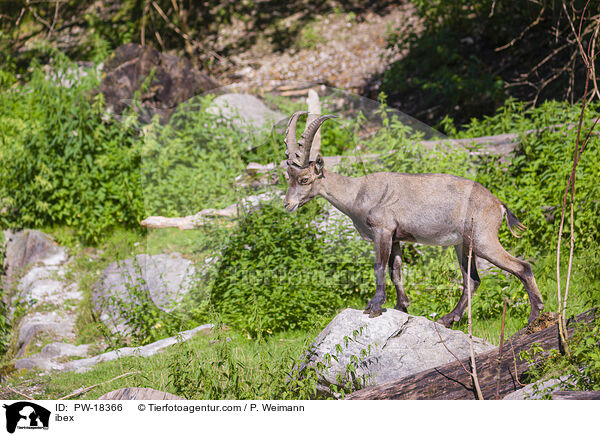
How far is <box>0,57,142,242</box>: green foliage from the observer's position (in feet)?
34.9

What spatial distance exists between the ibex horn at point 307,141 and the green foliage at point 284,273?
2058mm

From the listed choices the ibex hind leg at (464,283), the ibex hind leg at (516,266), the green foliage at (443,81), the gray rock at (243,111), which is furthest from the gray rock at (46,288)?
the green foliage at (443,81)

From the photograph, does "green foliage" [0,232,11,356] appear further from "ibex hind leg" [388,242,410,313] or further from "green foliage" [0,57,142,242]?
"ibex hind leg" [388,242,410,313]

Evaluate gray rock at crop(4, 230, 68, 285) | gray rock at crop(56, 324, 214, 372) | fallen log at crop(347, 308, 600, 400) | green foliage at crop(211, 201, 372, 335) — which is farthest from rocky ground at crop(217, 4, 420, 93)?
fallen log at crop(347, 308, 600, 400)

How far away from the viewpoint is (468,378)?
5348 mm

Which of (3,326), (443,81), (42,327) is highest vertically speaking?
(443,81)

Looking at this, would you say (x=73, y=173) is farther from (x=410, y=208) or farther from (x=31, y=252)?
(x=410, y=208)

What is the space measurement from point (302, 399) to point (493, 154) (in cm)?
531

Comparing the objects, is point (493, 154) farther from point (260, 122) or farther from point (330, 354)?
point (330, 354)

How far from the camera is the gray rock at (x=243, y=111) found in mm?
11219

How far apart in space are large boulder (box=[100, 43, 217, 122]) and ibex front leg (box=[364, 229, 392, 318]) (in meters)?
7.01

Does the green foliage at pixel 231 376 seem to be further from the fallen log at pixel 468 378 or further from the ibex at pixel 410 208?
the ibex at pixel 410 208
